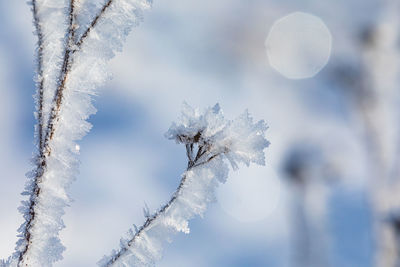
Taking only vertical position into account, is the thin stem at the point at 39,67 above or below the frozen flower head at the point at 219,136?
below

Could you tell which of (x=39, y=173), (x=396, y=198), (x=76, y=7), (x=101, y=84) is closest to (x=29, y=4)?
(x=76, y=7)

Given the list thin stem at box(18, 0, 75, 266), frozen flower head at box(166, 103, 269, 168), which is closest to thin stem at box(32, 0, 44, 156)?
thin stem at box(18, 0, 75, 266)

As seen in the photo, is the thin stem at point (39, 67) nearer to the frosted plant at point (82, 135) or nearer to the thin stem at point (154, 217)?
the frosted plant at point (82, 135)

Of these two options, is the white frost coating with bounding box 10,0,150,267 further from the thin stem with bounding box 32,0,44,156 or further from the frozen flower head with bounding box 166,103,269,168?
the frozen flower head with bounding box 166,103,269,168

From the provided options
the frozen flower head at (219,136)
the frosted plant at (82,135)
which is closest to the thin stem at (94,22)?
the frosted plant at (82,135)

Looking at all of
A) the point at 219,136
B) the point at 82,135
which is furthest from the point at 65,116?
the point at 219,136

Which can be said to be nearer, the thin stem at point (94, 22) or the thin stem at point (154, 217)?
the thin stem at point (94, 22)

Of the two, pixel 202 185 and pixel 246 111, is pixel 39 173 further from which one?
pixel 246 111
